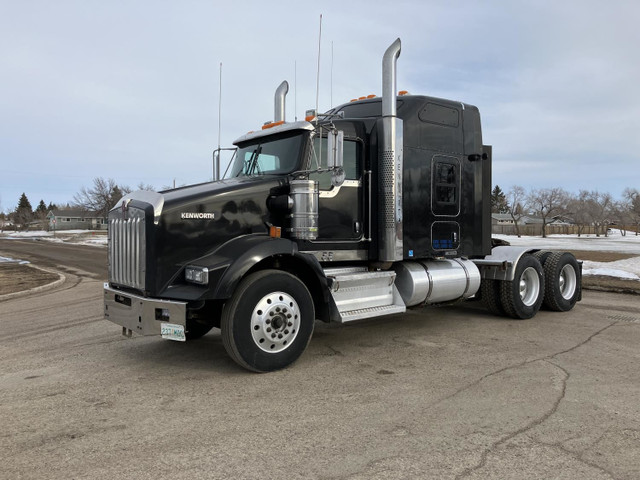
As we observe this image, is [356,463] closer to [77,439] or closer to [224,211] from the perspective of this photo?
[77,439]

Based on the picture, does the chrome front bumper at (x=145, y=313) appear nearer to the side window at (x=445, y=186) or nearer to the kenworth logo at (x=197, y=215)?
the kenworth logo at (x=197, y=215)

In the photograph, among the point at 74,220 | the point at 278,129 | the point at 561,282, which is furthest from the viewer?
the point at 74,220

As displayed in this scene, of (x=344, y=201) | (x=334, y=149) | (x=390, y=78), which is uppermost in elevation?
(x=390, y=78)

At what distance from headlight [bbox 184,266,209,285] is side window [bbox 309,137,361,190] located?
70.5 inches

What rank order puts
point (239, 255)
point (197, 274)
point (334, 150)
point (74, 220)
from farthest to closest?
point (74, 220) → point (334, 150) → point (239, 255) → point (197, 274)

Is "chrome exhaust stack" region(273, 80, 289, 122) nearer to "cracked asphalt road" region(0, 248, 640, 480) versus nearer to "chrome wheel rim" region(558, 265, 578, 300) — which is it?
"cracked asphalt road" region(0, 248, 640, 480)

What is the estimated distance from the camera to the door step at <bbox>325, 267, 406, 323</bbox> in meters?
5.75

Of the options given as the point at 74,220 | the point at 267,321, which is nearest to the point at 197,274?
the point at 267,321

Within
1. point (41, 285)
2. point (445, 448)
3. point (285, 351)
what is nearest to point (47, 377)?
point (285, 351)

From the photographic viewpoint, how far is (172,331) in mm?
4629

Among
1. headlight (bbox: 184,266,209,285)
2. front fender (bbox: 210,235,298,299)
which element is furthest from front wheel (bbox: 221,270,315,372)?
headlight (bbox: 184,266,209,285)

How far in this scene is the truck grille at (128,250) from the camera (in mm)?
5016

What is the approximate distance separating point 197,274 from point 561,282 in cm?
705

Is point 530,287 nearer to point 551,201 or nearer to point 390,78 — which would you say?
point 390,78
